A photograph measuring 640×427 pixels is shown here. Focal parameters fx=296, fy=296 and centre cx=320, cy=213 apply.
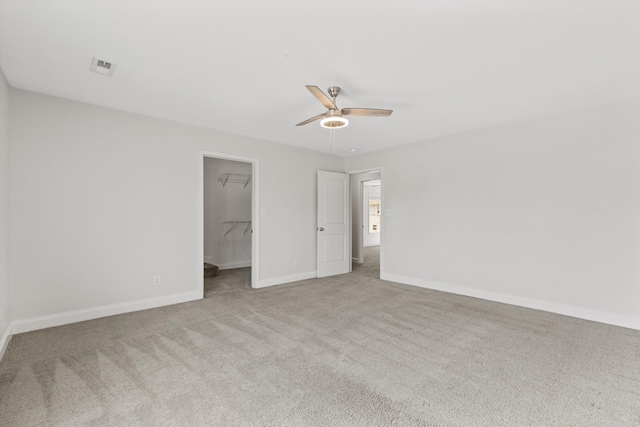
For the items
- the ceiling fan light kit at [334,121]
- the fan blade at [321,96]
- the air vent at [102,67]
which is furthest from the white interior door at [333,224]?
the air vent at [102,67]

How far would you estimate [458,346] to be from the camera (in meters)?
2.72

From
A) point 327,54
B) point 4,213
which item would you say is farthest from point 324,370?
point 4,213

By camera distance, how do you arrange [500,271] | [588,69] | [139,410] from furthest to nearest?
[500,271] → [588,69] → [139,410]

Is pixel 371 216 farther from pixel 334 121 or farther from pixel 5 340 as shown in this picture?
pixel 5 340

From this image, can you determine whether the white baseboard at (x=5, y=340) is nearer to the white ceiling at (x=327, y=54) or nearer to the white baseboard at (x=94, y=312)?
the white baseboard at (x=94, y=312)

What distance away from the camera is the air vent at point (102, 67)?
2496 mm

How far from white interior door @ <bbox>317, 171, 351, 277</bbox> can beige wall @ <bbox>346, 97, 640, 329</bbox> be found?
48.5 inches

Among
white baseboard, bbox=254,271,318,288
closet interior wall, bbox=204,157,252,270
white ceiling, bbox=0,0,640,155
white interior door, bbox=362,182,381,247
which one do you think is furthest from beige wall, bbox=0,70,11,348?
white interior door, bbox=362,182,381,247

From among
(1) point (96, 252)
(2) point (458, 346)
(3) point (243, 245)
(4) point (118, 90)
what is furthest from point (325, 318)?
(3) point (243, 245)

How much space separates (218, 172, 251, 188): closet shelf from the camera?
687 cm

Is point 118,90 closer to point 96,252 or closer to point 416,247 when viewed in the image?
point 96,252

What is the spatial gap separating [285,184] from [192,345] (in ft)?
10.3

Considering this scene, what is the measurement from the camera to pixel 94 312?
3404 mm

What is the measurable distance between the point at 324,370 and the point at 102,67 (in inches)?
125
